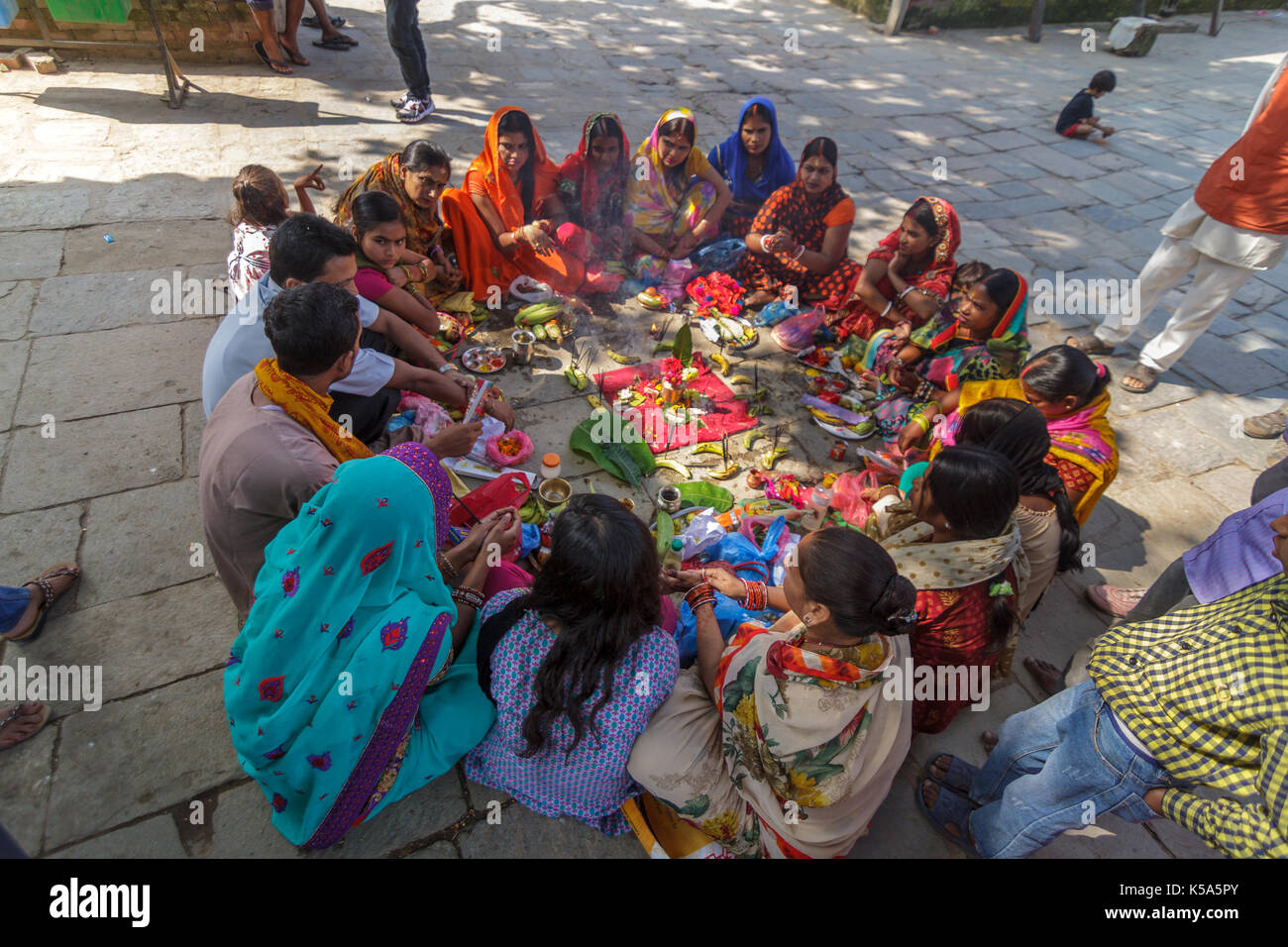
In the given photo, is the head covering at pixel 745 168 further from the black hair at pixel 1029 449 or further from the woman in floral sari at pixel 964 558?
Result: the woman in floral sari at pixel 964 558

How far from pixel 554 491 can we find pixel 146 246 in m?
4.44

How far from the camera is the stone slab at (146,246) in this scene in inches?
203

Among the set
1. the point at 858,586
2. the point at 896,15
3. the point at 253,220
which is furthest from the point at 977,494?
the point at 896,15

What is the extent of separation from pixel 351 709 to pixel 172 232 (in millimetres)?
5341

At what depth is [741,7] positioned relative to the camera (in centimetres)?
1218

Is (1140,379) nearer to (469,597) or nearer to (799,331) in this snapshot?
(799,331)

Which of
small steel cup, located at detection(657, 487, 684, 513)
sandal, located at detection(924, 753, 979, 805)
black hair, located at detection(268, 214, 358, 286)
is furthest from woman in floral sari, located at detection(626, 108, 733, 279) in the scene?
sandal, located at detection(924, 753, 979, 805)

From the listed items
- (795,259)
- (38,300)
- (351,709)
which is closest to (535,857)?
(351,709)

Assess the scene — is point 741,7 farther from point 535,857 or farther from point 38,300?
point 535,857

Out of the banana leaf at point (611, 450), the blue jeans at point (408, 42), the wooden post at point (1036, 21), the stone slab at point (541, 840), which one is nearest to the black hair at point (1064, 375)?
the banana leaf at point (611, 450)

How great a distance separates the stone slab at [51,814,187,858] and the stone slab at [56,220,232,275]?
4.41m

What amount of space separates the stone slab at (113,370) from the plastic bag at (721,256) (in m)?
4.00

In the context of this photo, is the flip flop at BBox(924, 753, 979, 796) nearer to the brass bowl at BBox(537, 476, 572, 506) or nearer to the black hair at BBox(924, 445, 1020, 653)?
the black hair at BBox(924, 445, 1020, 653)

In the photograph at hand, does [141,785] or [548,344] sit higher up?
[548,344]
